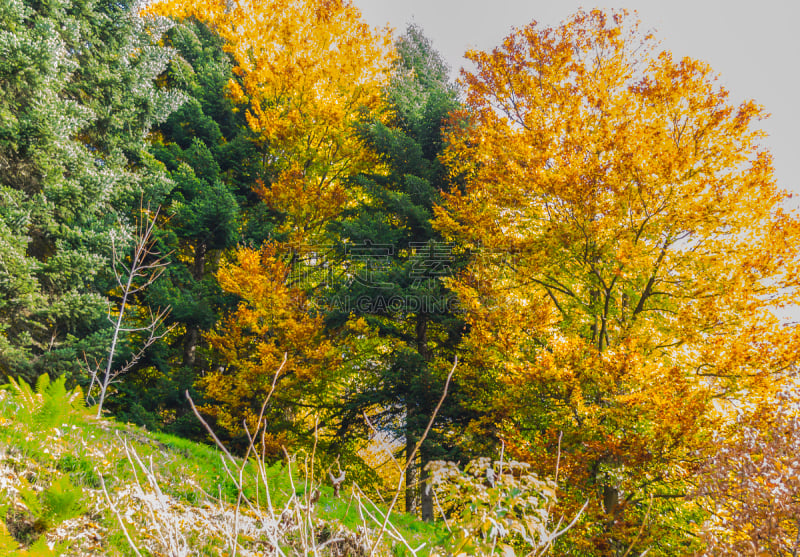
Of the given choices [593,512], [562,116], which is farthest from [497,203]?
[593,512]

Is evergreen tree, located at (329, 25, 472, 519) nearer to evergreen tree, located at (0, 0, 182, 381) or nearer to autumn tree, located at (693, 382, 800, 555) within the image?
autumn tree, located at (693, 382, 800, 555)

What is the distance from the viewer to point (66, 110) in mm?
9344

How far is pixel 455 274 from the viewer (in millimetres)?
11266

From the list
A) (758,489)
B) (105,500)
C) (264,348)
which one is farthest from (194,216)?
(758,489)

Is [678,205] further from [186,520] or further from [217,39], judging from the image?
[217,39]

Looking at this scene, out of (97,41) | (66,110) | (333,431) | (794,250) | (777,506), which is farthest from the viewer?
(333,431)

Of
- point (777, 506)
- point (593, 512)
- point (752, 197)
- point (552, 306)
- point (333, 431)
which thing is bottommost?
point (333, 431)

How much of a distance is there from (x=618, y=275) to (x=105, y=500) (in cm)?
749

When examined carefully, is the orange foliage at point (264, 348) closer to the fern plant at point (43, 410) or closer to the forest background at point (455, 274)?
the forest background at point (455, 274)

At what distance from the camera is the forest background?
6754 mm

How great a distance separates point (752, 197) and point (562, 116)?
136 inches

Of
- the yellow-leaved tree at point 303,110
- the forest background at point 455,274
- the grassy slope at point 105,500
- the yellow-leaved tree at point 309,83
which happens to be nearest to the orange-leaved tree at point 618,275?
the forest background at point 455,274

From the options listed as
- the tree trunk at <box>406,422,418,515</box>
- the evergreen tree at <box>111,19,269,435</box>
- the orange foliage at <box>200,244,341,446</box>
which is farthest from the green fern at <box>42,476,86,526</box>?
the evergreen tree at <box>111,19,269,435</box>

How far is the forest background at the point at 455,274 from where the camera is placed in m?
6.75
